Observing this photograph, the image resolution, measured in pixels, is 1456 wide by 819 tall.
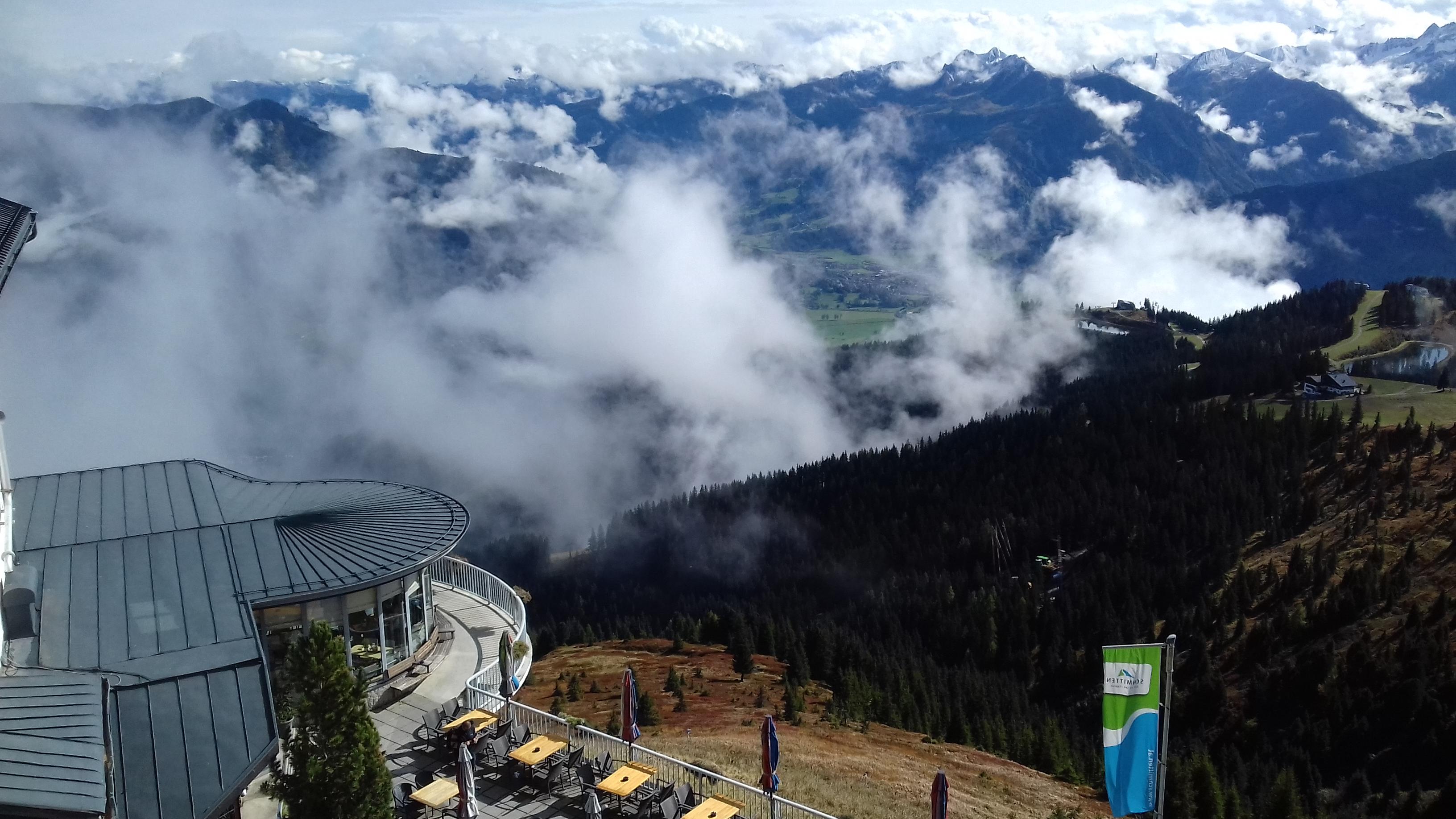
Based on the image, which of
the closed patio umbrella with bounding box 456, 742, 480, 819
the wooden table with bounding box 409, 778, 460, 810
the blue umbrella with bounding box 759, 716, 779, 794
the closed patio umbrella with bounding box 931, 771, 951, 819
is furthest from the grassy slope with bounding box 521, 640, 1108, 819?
the closed patio umbrella with bounding box 456, 742, 480, 819

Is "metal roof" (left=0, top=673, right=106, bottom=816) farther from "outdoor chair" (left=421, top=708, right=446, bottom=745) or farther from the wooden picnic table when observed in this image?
the wooden picnic table

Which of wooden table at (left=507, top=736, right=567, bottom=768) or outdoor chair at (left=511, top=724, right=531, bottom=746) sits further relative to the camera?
outdoor chair at (left=511, top=724, right=531, bottom=746)

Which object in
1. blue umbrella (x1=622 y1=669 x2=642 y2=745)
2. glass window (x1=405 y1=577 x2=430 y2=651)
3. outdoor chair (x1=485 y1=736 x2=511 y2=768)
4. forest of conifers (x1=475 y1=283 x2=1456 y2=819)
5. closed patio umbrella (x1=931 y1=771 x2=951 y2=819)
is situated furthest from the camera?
forest of conifers (x1=475 y1=283 x2=1456 y2=819)

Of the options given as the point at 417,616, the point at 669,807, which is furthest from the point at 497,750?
the point at 417,616

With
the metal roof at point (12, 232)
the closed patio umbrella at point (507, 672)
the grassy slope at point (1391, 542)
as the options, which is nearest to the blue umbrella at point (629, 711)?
the closed patio umbrella at point (507, 672)

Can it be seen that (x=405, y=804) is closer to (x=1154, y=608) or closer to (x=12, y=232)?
(x=12, y=232)

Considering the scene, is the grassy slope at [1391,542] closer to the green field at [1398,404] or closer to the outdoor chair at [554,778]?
the green field at [1398,404]

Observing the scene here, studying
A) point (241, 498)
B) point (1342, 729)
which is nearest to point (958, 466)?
point (1342, 729)
